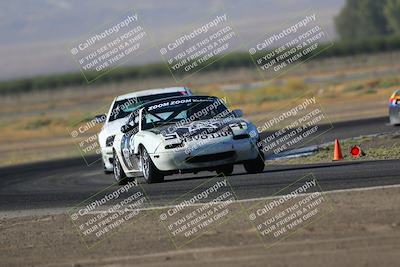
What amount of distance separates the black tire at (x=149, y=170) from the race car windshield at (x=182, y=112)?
0.59 meters

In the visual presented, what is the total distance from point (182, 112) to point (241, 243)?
7.11m

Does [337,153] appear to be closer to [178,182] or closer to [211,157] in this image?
[178,182]

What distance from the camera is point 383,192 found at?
12.0 meters

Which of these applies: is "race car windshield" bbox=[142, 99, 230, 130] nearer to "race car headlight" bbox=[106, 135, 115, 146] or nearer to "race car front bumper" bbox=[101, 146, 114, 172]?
"race car headlight" bbox=[106, 135, 115, 146]

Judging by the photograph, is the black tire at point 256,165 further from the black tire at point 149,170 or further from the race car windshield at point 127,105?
the race car windshield at point 127,105

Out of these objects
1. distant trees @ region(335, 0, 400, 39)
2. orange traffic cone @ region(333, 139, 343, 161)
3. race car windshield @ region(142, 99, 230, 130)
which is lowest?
distant trees @ region(335, 0, 400, 39)

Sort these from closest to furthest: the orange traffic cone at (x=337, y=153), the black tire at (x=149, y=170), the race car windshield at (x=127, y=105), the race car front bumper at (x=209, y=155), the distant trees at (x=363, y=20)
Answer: the race car front bumper at (x=209, y=155)
the black tire at (x=149, y=170)
the orange traffic cone at (x=337, y=153)
the race car windshield at (x=127, y=105)
the distant trees at (x=363, y=20)

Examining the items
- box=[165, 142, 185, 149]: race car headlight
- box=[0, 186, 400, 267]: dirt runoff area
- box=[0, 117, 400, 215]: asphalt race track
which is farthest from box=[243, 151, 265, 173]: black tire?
box=[0, 186, 400, 267]: dirt runoff area

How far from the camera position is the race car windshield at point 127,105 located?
2036 centimetres

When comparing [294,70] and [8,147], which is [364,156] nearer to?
[8,147]

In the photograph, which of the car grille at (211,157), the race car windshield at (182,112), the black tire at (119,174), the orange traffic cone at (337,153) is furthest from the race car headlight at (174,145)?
the orange traffic cone at (337,153)

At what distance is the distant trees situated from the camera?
176875mm

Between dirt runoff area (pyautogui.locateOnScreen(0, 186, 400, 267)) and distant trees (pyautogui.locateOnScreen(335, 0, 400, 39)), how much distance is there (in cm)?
15874

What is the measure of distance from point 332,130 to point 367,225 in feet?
64.9
